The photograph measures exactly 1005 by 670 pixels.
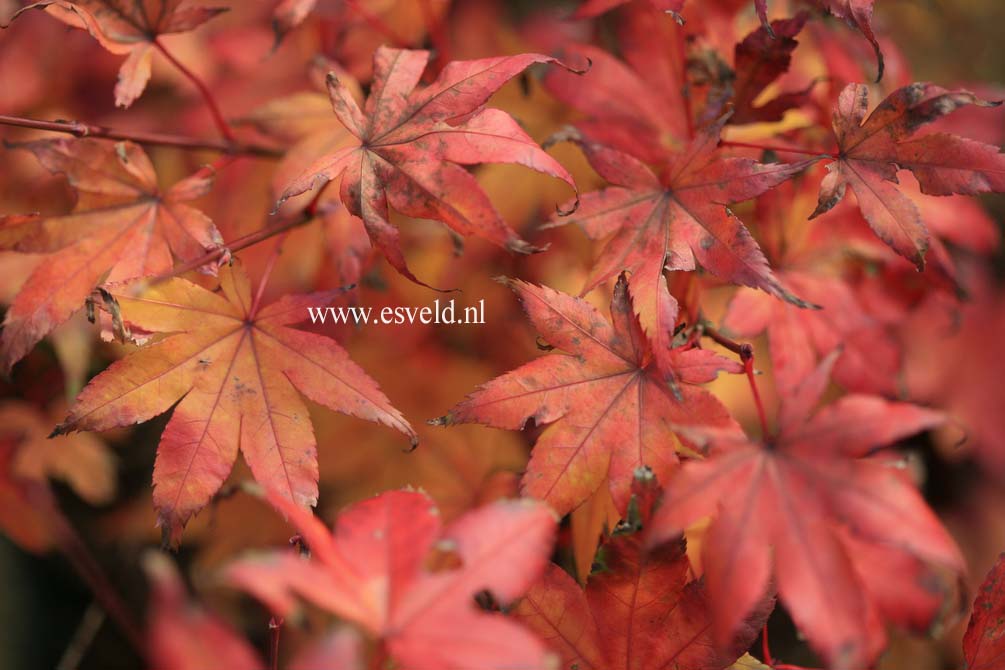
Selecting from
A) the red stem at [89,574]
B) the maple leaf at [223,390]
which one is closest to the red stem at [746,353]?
the maple leaf at [223,390]

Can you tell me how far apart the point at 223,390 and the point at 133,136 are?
38 centimetres

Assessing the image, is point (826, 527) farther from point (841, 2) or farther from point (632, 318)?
point (841, 2)

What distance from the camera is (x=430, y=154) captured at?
2.60 feet

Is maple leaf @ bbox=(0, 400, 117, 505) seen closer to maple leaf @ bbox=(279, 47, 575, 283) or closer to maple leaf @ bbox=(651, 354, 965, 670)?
maple leaf @ bbox=(279, 47, 575, 283)

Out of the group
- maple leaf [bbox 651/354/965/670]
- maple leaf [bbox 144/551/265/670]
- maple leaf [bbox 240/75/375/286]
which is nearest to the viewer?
maple leaf [bbox 144/551/265/670]

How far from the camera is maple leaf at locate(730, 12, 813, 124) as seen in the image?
909 millimetres

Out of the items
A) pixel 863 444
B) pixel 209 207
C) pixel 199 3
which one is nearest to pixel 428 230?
pixel 209 207

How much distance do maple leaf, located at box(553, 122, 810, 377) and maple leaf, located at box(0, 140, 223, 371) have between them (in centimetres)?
46

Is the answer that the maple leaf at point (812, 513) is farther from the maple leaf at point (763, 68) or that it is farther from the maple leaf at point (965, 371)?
the maple leaf at point (965, 371)

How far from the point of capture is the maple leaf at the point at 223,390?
2.56 feet

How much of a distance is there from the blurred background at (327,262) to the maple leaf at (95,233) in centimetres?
18

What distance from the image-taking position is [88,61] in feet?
4.71

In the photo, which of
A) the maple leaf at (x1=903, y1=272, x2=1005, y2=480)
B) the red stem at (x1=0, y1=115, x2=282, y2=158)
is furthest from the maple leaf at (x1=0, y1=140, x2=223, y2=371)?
the maple leaf at (x1=903, y1=272, x2=1005, y2=480)

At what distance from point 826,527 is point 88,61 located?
1.52m
